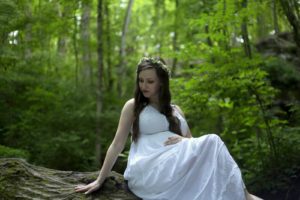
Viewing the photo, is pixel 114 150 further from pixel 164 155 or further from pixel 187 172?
pixel 187 172

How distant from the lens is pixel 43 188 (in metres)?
3.40

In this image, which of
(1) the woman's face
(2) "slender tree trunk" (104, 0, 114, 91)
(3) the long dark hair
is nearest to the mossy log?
(3) the long dark hair

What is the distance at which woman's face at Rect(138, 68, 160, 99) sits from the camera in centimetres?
356

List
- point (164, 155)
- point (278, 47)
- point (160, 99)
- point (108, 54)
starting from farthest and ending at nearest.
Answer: point (108, 54), point (278, 47), point (160, 99), point (164, 155)

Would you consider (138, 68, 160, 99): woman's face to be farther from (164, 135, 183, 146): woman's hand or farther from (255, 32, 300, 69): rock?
(255, 32, 300, 69): rock

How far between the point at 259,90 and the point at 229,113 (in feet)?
3.28

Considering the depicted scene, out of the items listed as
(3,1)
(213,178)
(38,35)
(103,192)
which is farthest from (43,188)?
(38,35)

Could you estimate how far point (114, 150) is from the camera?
345 centimetres

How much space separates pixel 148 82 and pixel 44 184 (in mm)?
1337

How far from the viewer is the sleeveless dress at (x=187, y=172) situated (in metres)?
3.16

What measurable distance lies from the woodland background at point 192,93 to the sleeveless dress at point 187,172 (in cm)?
249

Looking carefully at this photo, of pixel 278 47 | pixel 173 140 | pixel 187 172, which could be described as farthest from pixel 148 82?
pixel 278 47

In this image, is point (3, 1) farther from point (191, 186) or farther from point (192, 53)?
point (191, 186)

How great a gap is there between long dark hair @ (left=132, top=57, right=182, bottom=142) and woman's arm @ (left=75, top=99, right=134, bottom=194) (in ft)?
0.21
